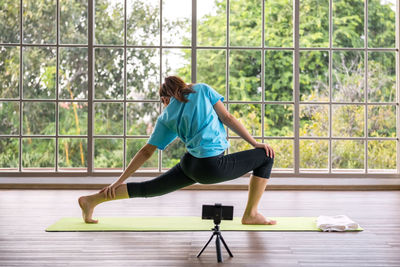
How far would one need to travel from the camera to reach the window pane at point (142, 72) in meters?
6.03

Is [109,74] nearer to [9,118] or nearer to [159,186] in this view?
[9,118]

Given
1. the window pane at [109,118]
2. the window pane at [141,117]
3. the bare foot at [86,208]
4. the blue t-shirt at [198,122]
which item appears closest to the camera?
the blue t-shirt at [198,122]

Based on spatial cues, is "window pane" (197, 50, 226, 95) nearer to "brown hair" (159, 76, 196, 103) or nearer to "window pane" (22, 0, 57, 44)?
"window pane" (22, 0, 57, 44)

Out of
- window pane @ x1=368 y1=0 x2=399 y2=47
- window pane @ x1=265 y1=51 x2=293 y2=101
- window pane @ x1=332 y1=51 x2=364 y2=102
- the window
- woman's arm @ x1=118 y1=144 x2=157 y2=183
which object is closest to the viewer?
woman's arm @ x1=118 y1=144 x2=157 y2=183

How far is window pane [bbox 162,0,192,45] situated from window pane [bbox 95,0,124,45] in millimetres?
596

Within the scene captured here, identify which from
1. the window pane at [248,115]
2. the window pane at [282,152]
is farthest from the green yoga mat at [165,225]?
the window pane at [248,115]

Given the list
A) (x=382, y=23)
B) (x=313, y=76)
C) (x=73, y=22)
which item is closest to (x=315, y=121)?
(x=313, y=76)

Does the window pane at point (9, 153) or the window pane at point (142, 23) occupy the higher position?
the window pane at point (142, 23)

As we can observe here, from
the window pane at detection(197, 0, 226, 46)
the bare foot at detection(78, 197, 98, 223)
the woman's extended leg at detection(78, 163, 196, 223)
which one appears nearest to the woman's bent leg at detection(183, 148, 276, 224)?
the woman's extended leg at detection(78, 163, 196, 223)

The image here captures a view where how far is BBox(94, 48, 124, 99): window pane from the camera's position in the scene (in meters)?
6.12

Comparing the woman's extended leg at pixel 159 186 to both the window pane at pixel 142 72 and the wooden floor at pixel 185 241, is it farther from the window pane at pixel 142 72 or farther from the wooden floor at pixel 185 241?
the window pane at pixel 142 72

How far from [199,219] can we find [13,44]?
3.46m

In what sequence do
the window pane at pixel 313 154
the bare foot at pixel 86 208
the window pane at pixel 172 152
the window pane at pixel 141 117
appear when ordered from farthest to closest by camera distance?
the window pane at pixel 313 154 → the window pane at pixel 172 152 → the window pane at pixel 141 117 → the bare foot at pixel 86 208

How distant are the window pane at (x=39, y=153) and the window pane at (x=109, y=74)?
845 millimetres
